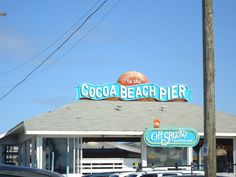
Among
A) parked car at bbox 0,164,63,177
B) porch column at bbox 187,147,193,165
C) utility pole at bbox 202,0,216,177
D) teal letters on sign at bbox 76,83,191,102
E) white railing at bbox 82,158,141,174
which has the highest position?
teal letters on sign at bbox 76,83,191,102

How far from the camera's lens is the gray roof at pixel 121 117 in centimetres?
2838

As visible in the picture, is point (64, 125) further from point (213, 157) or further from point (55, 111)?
point (213, 157)

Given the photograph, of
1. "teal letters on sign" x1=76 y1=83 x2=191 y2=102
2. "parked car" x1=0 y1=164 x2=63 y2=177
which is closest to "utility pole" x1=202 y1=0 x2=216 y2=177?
"parked car" x1=0 y1=164 x2=63 y2=177

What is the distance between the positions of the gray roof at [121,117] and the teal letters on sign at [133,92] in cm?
41

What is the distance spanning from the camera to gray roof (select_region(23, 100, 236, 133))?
28.4 m

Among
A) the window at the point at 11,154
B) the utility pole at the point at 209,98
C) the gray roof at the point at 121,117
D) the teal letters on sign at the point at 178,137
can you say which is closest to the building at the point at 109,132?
the gray roof at the point at 121,117

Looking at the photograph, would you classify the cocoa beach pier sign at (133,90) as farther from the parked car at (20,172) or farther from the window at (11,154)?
the parked car at (20,172)

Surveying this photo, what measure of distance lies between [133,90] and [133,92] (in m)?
0.14

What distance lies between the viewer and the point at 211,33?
1170 centimetres

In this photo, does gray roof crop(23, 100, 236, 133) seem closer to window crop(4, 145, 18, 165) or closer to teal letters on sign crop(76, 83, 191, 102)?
teal letters on sign crop(76, 83, 191, 102)

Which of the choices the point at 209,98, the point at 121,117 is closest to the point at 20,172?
the point at 209,98

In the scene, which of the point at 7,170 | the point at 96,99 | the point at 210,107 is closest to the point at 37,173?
the point at 7,170

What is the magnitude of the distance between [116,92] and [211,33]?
72.7 ft

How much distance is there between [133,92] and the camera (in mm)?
34344
